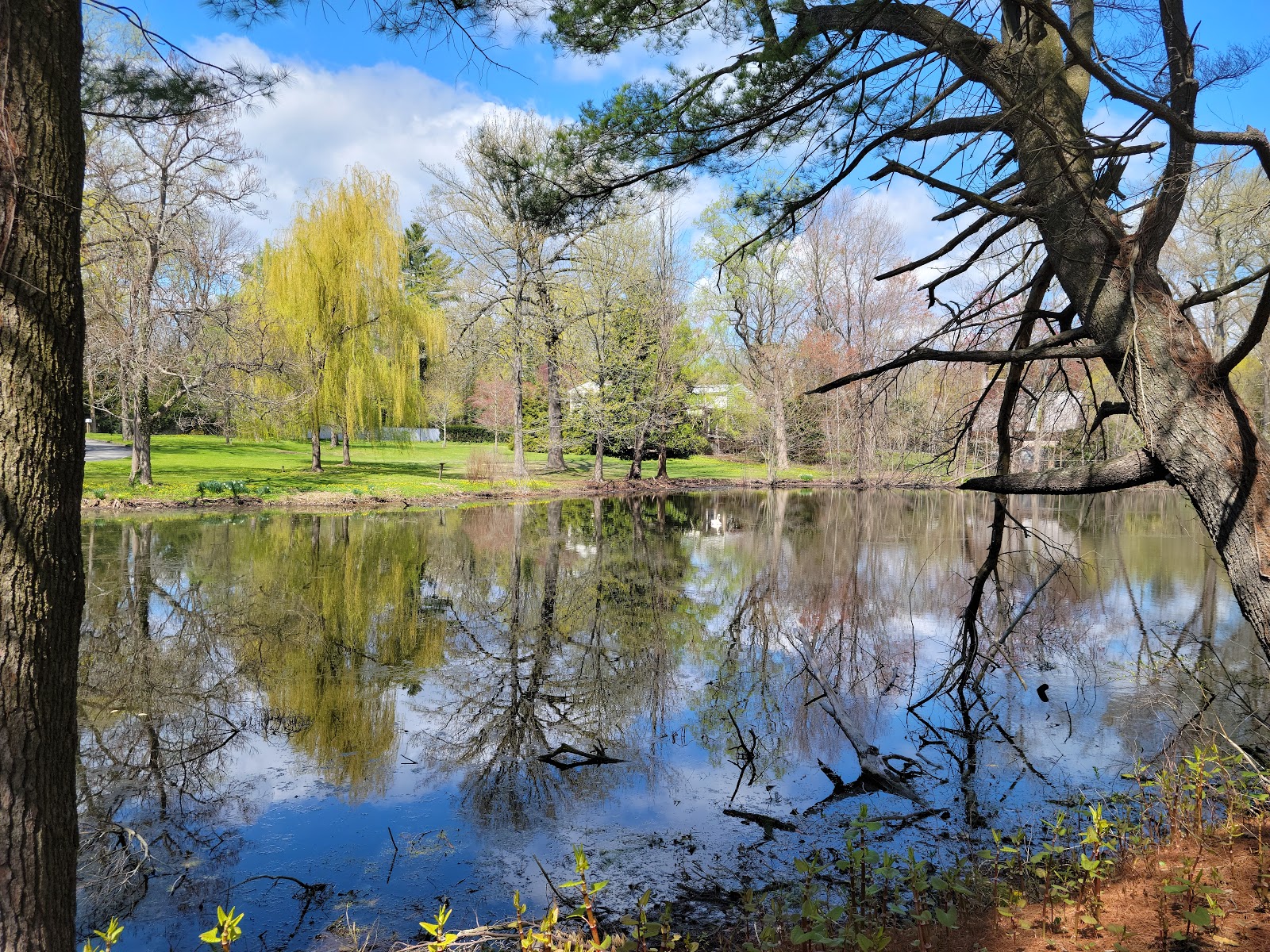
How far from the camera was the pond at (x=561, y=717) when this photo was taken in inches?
154

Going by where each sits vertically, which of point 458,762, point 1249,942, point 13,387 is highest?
point 13,387

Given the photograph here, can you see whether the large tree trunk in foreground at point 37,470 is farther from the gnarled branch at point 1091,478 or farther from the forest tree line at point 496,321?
the forest tree line at point 496,321

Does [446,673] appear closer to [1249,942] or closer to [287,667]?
[287,667]

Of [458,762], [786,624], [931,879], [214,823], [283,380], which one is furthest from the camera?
[283,380]

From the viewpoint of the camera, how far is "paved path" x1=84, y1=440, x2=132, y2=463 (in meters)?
25.4

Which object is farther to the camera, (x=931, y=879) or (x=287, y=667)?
(x=287, y=667)

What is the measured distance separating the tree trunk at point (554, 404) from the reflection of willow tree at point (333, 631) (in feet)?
41.3

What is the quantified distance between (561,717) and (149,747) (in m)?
2.82

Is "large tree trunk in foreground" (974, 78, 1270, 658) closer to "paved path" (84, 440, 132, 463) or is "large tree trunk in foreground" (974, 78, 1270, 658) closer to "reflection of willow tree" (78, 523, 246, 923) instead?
"reflection of willow tree" (78, 523, 246, 923)

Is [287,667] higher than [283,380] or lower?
lower

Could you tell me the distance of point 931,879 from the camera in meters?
3.29

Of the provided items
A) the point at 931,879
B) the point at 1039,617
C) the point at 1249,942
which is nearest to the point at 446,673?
the point at 931,879

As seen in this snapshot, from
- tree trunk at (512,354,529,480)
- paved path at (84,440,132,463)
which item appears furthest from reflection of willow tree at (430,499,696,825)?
paved path at (84,440,132,463)

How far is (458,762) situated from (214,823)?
147cm
